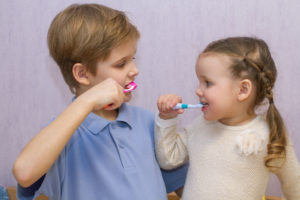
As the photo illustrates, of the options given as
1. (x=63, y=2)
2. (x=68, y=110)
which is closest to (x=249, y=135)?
(x=68, y=110)

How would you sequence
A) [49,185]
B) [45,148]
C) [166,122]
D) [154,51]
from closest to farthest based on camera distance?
1. [45,148]
2. [49,185]
3. [166,122]
4. [154,51]

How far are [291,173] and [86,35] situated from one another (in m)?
0.66

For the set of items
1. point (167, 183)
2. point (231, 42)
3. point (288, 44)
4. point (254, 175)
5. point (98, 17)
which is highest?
point (98, 17)

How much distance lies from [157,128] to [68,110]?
298mm

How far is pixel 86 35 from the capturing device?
87 cm

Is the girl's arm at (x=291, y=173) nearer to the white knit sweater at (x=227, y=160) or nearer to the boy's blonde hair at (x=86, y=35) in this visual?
the white knit sweater at (x=227, y=160)

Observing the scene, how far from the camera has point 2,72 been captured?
1514mm

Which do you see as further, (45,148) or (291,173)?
(291,173)

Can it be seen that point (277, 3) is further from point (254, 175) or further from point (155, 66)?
point (254, 175)

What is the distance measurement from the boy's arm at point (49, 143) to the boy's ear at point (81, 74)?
0.44 ft

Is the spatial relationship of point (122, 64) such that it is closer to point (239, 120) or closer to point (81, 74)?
point (81, 74)

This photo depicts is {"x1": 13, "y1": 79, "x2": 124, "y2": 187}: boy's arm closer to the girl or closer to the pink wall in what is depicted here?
the girl

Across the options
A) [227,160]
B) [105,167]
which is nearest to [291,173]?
[227,160]

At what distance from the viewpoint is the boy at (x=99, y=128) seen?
84 cm
